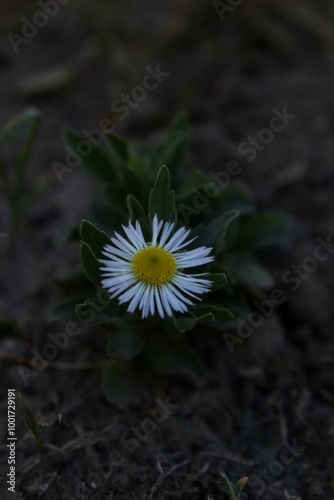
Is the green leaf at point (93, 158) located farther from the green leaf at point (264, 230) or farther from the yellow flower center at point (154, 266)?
the yellow flower center at point (154, 266)

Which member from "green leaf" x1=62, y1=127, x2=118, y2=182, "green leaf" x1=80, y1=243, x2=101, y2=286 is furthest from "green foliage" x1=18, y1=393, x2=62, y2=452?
"green leaf" x1=62, y1=127, x2=118, y2=182

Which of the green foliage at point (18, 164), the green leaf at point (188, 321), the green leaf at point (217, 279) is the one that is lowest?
the green leaf at point (188, 321)

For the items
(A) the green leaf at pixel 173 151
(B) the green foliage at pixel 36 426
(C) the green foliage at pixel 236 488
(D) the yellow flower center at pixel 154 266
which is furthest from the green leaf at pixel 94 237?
(C) the green foliage at pixel 236 488

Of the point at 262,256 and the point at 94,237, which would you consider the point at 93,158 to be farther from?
the point at 262,256

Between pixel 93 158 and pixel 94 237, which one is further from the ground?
pixel 93 158

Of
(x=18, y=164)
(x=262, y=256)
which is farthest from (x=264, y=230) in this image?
(x=18, y=164)

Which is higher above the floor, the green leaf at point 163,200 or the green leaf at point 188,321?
the green leaf at point 163,200
